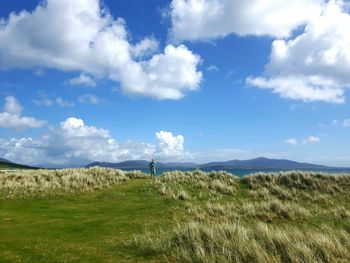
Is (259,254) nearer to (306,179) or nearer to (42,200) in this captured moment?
(42,200)

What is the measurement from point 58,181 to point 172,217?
18342 mm

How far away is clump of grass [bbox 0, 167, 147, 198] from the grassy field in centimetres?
9

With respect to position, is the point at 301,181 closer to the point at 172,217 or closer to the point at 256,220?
the point at 256,220

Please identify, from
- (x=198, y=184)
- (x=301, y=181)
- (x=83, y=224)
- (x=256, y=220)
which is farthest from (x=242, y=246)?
(x=301, y=181)

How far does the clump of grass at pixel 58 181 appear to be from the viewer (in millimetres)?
34469

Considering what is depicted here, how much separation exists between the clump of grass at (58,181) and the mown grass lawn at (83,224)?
2.05m

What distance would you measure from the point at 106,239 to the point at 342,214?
15362mm

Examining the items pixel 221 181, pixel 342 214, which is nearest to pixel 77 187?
pixel 221 181

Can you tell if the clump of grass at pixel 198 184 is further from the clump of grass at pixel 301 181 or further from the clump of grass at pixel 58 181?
the clump of grass at pixel 58 181

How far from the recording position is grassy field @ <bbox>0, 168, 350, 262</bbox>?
1480cm

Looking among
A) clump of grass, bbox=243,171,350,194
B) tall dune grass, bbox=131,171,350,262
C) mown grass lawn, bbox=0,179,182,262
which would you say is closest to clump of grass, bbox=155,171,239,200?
tall dune grass, bbox=131,171,350,262

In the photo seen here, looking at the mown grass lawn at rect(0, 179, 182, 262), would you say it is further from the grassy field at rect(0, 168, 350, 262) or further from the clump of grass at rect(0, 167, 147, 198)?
the clump of grass at rect(0, 167, 147, 198)

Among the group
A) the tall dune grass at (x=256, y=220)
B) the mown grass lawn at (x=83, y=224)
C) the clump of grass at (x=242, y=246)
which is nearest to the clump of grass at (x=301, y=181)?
the tall dune grass at (x=256, y=220)

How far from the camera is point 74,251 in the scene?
1619 cm
